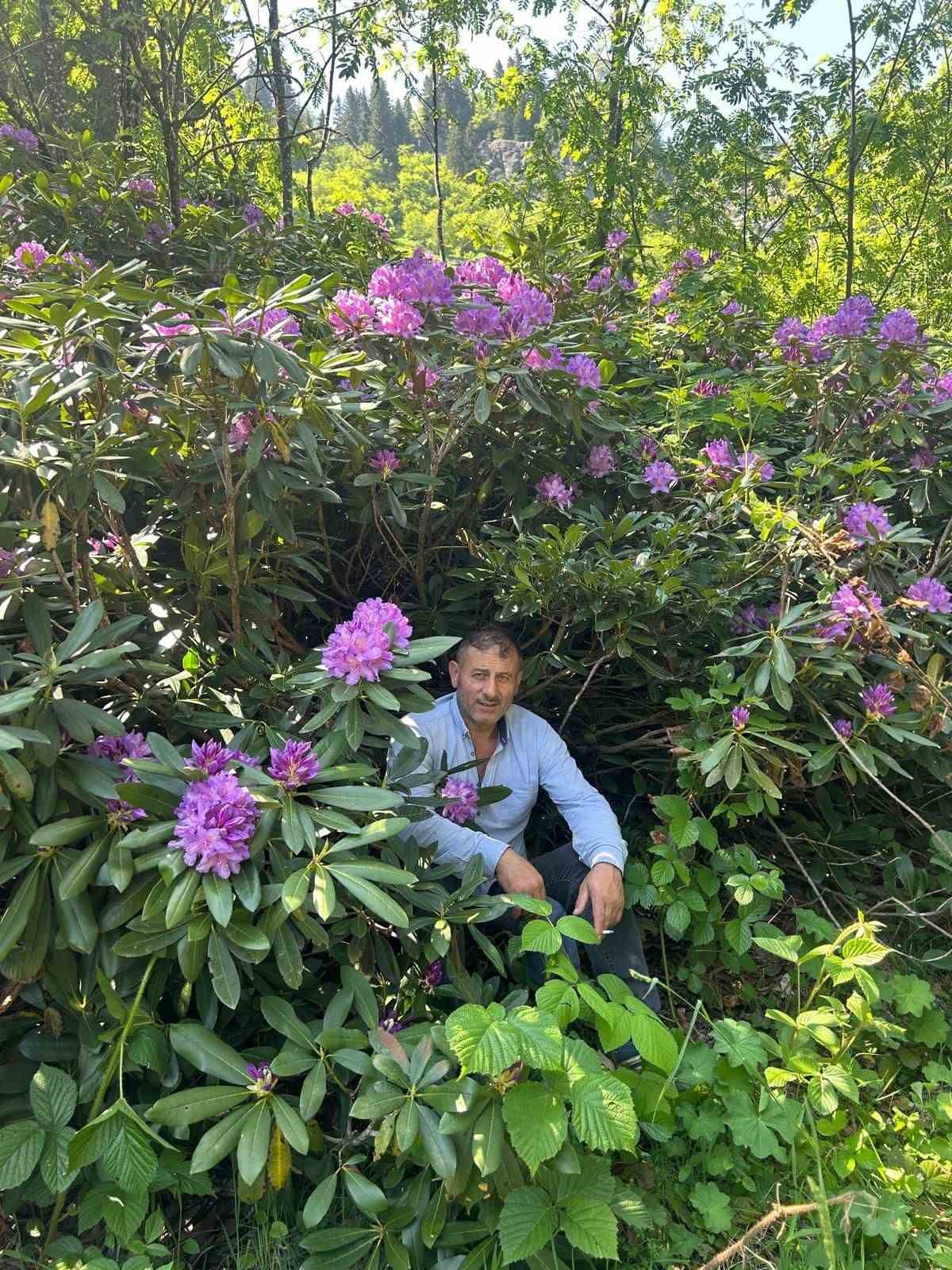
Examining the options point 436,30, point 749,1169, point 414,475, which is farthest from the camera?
point 436,30

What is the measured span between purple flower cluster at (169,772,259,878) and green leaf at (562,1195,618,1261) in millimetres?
840

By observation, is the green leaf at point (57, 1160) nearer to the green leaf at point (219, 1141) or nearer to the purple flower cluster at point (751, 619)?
the green leaf at point (219, 1141)

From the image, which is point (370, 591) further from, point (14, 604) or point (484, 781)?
point (14, 604)

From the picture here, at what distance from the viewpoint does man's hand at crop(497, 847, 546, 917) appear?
6.61ft

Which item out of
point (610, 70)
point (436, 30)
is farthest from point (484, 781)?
point (436, 30)

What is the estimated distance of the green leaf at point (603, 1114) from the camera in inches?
56.9

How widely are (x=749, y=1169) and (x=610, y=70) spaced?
18.7ft

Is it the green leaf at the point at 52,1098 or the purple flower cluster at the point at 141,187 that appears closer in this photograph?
the green leaf at the point at 52,1098

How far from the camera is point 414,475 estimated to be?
7.14ft

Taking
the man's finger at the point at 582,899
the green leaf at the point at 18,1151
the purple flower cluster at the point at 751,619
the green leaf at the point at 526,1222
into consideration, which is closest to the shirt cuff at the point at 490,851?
the man's finger at the point at 582,899

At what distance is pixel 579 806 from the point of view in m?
2.30

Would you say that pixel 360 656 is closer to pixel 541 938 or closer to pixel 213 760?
pixel 213 760

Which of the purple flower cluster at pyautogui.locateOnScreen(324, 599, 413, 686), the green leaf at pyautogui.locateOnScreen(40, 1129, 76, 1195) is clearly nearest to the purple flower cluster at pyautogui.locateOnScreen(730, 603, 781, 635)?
the purple flower cluster at pyautogui.locateOnScreen(324, 599, 413, 686)

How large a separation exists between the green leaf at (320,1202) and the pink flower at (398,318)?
1804 millimetres
